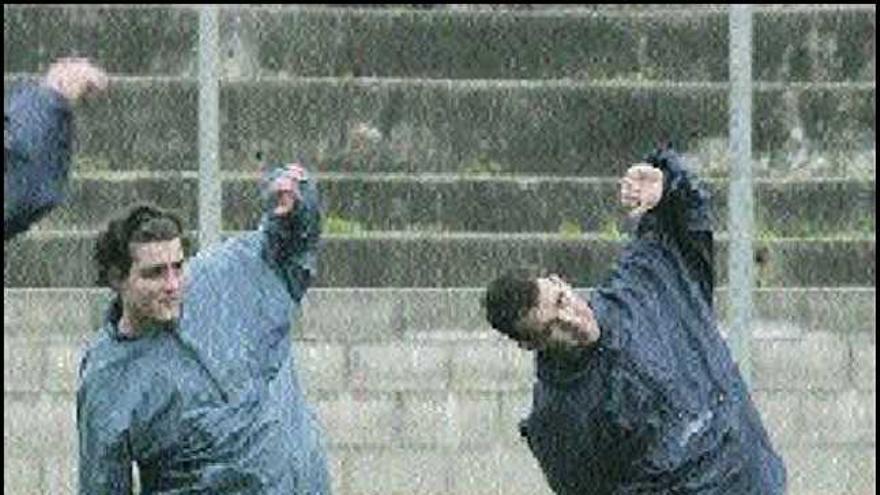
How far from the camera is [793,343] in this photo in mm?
8734

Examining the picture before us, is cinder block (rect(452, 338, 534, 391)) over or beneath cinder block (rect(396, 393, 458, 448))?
over

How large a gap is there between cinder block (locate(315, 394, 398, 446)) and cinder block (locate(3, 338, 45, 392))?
2.68 feet

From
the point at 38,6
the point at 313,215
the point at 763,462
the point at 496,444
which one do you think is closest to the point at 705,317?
the point at 763,462

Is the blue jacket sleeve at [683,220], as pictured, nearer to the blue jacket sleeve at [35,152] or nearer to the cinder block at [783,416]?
the blue jacket sleeve at [35,152]

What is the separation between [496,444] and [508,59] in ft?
3.77

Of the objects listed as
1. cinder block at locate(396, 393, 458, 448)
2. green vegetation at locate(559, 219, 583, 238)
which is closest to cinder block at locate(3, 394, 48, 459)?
cinder block at locate(396, 393, 458, 448)

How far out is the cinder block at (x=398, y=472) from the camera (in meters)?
8.60

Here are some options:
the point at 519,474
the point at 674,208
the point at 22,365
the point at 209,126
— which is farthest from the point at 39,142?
the point at 519,474

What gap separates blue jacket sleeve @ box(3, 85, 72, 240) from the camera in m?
4.72

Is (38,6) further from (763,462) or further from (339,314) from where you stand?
(763,462)

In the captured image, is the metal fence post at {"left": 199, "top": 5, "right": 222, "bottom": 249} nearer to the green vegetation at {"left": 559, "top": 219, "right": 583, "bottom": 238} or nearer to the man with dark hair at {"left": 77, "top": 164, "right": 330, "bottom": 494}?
the green vegetation at {"left": 559, "top": 219, "right": 583, "bottom": 238}

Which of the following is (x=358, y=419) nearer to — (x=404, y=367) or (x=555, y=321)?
(x=404, y=367)

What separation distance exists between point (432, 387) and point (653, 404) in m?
2.57

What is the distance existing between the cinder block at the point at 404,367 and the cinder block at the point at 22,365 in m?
0.91
